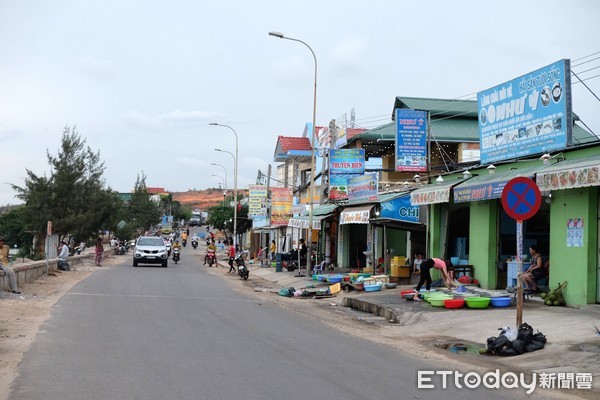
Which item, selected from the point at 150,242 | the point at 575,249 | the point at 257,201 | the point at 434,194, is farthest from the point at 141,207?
the point at 575,249

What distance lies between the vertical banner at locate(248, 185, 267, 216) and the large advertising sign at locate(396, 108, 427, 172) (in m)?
27.5

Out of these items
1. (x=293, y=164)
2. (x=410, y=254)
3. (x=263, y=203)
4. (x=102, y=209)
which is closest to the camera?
(x=410, y=254)

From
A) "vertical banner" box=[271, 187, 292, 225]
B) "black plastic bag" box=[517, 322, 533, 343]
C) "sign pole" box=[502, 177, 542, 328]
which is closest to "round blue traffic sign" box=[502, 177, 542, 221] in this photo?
"sign pole" box=[502, 177, 542, 328]

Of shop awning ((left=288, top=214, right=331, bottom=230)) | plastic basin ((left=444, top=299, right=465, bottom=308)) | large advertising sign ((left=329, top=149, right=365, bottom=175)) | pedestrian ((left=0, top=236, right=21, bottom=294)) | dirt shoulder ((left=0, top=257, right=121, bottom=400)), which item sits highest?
large advertising sign ((left=329, top=149, right=365, bottom=175))

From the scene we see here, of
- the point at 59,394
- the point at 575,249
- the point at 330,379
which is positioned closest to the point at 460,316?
the point at 575,249

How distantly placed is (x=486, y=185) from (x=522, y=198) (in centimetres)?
758

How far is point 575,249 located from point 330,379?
33.3 feet

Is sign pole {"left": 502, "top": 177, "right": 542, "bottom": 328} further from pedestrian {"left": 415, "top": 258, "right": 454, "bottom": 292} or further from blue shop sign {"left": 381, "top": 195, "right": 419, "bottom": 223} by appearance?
blue shop sign {"left": 381, "top": 195, "right": 419, "bottom": 223}

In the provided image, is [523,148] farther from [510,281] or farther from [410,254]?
[410,254]

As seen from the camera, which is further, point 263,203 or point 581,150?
point 263,203

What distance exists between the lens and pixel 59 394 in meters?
7.54

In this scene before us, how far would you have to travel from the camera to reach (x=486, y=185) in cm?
1903

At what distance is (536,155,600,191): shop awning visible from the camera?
571 inches

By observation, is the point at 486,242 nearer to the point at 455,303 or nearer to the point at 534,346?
the point at 455,303
